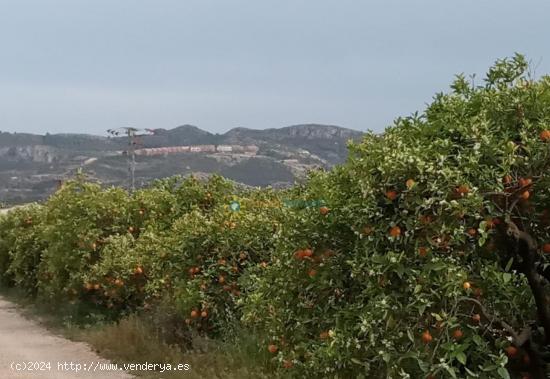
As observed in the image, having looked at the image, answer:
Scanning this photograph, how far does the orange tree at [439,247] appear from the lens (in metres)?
3.48

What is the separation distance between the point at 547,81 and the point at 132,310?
799 cm

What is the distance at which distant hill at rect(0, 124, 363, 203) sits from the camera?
37031 millimetres

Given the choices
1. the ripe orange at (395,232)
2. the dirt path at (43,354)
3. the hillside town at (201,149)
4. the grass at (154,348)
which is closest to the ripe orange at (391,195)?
the ripe orange at (395,232)

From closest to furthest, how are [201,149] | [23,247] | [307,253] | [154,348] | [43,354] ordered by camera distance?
[307,253] < [154,348] < [43,354] < [23,247] < [201,149]

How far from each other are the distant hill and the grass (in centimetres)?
1944

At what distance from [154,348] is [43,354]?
1747 millimetres

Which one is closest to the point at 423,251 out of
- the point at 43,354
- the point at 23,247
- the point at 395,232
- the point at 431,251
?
the point at 431,251

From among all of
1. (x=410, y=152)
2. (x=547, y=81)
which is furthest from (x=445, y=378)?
(x=547, y=81)

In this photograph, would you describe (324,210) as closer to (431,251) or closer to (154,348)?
(431,251)

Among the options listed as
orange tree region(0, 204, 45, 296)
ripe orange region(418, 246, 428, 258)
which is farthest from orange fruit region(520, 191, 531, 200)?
orange tree region(0, 204, 45, 296)

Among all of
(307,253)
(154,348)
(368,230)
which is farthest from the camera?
(154,348)

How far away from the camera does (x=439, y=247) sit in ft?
11.6

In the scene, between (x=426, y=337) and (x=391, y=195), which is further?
(x=391, y=195)

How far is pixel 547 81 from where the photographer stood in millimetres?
3973
